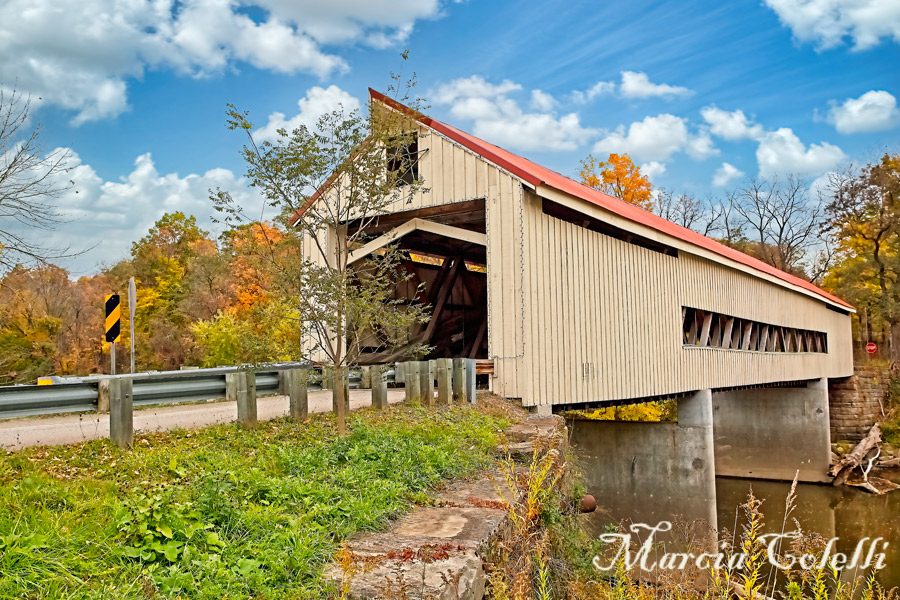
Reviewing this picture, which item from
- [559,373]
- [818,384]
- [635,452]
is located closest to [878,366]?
[818,384]

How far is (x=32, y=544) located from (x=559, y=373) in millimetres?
8833

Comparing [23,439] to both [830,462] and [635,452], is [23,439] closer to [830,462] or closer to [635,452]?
[635,452]

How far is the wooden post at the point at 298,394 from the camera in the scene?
6.73m

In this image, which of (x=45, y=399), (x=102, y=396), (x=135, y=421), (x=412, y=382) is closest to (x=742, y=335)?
(x=412, y=382)

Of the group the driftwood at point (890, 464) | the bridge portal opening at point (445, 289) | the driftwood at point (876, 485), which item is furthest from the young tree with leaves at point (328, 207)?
the driftwood at point (890, 464)

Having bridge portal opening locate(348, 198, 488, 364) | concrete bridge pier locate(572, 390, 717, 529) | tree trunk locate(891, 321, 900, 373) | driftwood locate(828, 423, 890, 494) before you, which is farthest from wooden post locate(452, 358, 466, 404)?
tree trunk locate(891, 321, 900, 373)

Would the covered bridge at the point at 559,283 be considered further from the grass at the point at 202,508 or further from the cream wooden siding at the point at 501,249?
the grass at the point at 202,508

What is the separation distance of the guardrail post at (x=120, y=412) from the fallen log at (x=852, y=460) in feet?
78.2

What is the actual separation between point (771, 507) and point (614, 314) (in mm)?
11362

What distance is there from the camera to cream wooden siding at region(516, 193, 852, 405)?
10539mm

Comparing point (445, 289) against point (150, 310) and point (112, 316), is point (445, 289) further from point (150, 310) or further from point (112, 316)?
point (150, 310)

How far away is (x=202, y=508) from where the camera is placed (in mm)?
3420

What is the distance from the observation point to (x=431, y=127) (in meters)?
11.1

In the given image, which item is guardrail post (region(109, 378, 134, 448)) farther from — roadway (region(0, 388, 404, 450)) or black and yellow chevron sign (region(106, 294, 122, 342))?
black and yellow chevron sign (region(106, 294, 122, 342))
